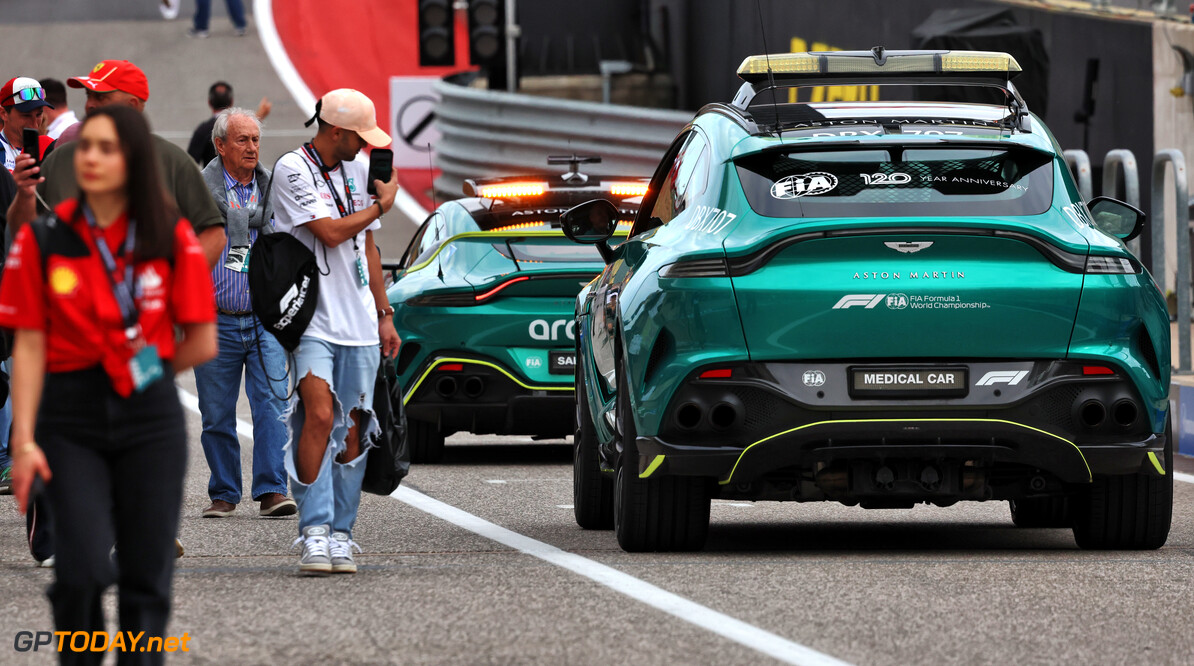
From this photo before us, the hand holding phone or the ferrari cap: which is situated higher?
the ferrari cap

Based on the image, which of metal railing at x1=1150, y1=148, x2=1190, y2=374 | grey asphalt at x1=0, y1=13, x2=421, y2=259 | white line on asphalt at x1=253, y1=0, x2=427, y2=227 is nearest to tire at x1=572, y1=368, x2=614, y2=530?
metal railing at x1=1150, y1=148, x2=1190, y2=374

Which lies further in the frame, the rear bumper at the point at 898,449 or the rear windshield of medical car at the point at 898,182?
the rear windshield of medical car at the point at 898,182

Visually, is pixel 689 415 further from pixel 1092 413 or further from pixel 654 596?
pixel 1092 413

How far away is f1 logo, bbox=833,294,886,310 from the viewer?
766 centimetres

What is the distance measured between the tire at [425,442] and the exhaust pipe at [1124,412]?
573 centimetres

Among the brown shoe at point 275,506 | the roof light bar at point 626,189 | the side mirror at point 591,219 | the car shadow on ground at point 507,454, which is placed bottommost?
the car shadow on ground at point 507,454

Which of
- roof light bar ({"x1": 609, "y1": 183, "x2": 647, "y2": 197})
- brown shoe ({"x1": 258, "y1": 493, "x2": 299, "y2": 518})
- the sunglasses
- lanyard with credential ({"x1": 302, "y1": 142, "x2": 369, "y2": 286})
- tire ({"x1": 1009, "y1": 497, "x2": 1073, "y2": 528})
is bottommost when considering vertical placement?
brown shoe ({"x1": 258, "y1": 493, "x2": 299, "y2": 518})

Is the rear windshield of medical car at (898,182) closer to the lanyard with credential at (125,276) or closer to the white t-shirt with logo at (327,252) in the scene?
the white t-shirt with logo at (327,252)

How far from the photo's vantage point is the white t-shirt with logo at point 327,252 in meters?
7.88

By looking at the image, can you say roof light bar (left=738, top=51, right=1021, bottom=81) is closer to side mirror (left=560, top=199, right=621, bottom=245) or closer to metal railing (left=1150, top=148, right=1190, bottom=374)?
side mirror (left=560, top=199, right=621, bottom=245)

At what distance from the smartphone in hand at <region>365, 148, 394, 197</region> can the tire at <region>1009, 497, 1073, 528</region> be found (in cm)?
299

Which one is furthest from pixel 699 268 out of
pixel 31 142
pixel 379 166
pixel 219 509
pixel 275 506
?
pixel 219 509

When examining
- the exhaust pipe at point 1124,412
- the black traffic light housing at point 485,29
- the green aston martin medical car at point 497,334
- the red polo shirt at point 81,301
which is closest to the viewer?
the red polo shirt at point 81,301

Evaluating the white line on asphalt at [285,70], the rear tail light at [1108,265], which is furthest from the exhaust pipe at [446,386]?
the white line on asphalt at [285,70]
